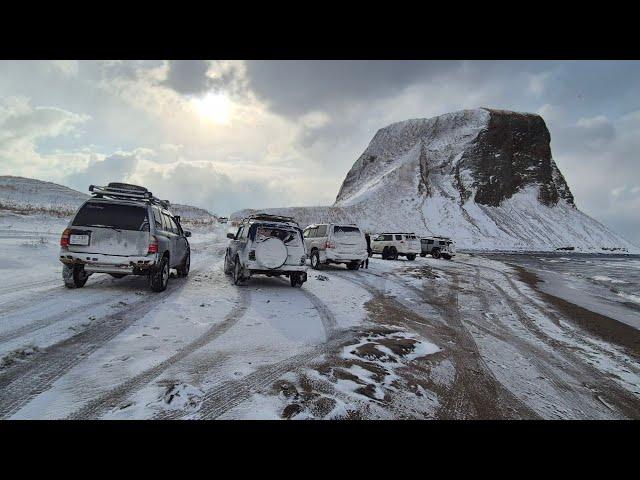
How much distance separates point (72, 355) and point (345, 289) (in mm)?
7250

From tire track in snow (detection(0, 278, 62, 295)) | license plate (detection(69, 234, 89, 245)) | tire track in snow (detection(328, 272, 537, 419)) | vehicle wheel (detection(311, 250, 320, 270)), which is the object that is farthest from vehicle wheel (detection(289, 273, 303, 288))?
tire track in snow (detection(0, 278, 62, 295))

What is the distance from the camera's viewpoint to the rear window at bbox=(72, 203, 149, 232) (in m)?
7.81

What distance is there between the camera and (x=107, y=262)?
768cm

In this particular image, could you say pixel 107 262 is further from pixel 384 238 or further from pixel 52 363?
pixel 384 238

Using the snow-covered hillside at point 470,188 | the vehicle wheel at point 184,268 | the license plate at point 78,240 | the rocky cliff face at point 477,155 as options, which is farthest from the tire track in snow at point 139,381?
the rocky cliff face at point 477,155

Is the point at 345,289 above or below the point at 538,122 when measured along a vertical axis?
below

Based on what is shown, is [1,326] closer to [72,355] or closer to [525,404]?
[72,355]

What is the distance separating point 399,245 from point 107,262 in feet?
62.7

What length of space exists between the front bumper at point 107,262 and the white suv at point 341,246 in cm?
848

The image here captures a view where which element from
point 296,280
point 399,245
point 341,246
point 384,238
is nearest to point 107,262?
point 296,280
